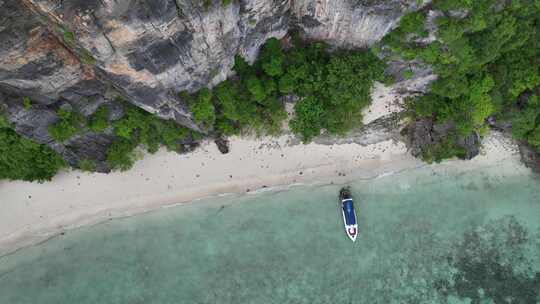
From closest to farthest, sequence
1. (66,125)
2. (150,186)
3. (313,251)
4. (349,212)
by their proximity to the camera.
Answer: (66,125) < (150,186) < (349,212) < (313,251)

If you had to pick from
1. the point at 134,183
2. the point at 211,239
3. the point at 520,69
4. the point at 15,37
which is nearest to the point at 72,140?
the point at 134,183

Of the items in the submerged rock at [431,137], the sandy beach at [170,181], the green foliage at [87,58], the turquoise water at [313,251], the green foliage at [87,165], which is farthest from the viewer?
the turquoise water at [313,251]

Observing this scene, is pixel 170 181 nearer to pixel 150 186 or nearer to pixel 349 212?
pixel 150 186

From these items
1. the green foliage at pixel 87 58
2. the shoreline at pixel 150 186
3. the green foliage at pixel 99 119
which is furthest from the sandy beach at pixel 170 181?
the green foliage at pixel 87 58

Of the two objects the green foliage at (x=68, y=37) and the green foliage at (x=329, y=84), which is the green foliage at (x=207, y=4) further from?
the green foliage at (x=329, y=84)

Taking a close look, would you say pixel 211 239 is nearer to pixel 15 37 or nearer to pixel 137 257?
pixel 137 257

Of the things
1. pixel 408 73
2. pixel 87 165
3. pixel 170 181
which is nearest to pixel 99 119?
pixel 87 165

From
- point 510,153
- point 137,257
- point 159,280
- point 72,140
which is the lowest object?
point 159,280
